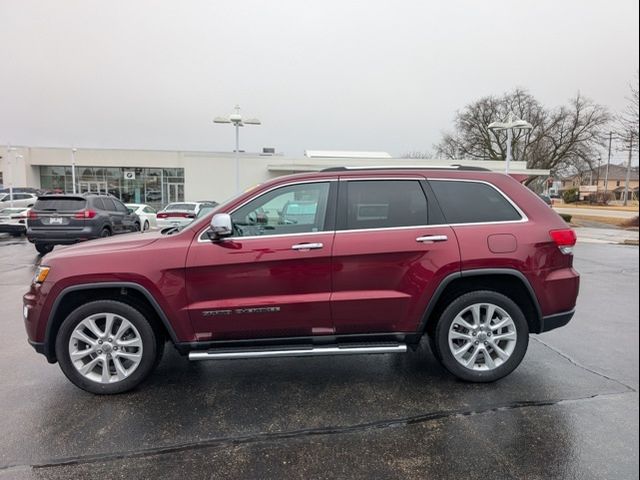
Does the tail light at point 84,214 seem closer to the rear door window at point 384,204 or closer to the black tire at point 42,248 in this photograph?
the black tire at point 42,248

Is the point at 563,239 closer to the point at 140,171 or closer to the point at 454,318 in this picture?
the point at 454,318

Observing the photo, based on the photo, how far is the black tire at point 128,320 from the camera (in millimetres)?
3506

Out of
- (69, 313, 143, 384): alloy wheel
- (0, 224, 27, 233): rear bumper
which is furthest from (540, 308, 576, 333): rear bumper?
(0, 224, 27, 233): rear bumper

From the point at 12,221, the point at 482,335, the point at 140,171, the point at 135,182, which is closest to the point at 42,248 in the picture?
the point at 12,221

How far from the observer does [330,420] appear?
10.5ft

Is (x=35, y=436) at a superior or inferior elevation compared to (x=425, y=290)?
inferior

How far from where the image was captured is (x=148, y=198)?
3666 centimetres

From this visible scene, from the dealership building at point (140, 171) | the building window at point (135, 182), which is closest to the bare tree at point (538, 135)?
the dealership building at point (140, 171)

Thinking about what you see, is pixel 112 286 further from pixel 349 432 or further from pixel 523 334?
pixel 523 334

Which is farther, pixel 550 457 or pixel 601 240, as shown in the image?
pixel 601 240

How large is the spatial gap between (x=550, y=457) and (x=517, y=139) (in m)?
44.3

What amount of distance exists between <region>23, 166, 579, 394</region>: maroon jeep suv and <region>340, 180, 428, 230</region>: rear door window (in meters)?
0.01

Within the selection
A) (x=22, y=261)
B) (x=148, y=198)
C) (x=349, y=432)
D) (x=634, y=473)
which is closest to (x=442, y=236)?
(x=349, y=432)

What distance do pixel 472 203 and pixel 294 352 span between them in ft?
6.81
